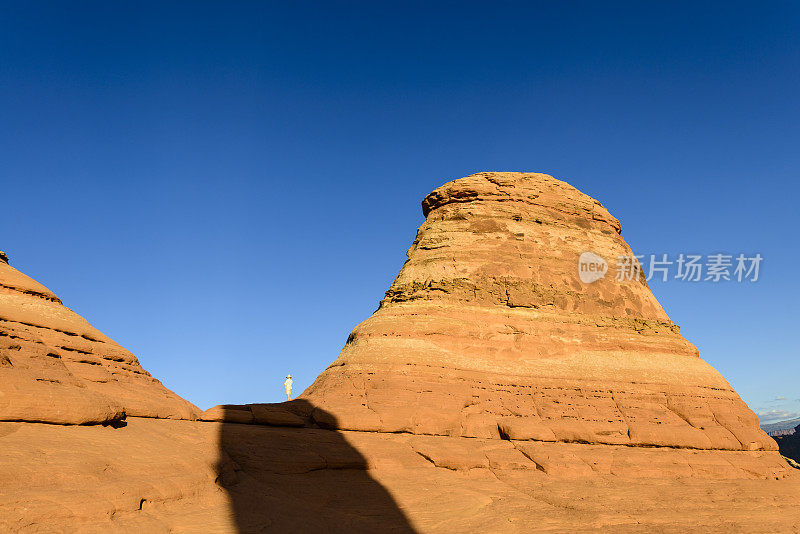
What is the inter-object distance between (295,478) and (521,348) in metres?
11.0

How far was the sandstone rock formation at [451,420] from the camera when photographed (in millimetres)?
9891

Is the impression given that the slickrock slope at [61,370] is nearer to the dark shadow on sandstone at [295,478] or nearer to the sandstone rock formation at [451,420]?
the sandstone rock formation at [451,420]

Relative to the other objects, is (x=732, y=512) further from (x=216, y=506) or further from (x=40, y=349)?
(x=40, y=349)

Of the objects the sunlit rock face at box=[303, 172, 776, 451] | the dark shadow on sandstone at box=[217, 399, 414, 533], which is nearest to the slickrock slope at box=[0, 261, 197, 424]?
the dark shadow on sandstone at box=[217, 399, 414, 533]

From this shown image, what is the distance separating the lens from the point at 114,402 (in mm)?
11875

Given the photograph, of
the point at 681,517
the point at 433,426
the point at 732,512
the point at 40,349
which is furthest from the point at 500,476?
the point at 40,349

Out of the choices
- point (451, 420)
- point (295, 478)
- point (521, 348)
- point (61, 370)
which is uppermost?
point (521, 348)

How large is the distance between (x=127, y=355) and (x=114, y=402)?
3.90 meters

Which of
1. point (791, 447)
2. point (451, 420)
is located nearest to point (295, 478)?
point (451, 420)

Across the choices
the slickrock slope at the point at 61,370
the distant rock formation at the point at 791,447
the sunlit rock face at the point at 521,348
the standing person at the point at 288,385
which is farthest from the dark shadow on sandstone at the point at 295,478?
the distant rock formation at the point at 791,447

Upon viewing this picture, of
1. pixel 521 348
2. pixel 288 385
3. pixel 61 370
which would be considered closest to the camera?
pixel 61 370

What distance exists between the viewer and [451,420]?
17.8 m

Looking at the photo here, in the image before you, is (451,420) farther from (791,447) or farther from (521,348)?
(791,447)

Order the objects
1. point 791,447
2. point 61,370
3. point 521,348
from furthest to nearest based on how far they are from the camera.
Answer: point 791,447, point 521,348, point 61,370
